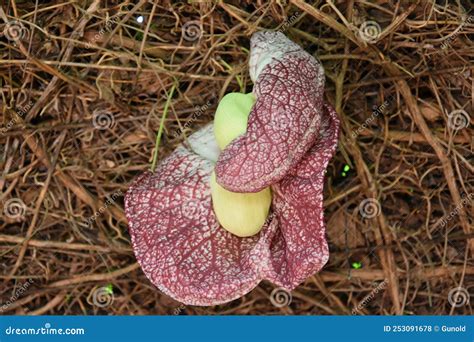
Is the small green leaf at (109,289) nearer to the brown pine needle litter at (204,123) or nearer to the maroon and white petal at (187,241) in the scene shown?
the brown pine needle litter at (204,123)

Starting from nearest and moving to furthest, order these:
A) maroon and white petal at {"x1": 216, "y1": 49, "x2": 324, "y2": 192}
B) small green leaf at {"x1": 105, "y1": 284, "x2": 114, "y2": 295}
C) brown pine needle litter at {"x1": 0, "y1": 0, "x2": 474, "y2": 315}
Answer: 1. maroon and white petal at {"x1": 216, "y1": 49, "x2": 324, "y2": 192}
2. brown pine needle litter at {"x1": 0, "y1": 0, "x2": 474, "y2": 315}
3. small green leaf at {"x1": 105, "y1": 284, "x2": 114, "y2": 295}

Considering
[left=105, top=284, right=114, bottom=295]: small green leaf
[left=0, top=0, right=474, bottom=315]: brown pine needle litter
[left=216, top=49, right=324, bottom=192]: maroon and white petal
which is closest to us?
[left=216, top=49, right=324, bottom=192]: maroon and white petal

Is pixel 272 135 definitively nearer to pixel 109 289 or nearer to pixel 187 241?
pixel 187 241

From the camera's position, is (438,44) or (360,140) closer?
(438,44)

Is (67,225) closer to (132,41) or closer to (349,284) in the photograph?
(132,41)

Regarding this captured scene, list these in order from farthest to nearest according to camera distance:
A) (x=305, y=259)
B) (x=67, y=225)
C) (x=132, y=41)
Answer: (x=67, y=225), (x=132, y=41), (x=305, y=259)

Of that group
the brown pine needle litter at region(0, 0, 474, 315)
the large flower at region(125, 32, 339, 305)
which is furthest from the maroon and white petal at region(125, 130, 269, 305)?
the brown pine needle litter at region(0, 0, 474, 315)

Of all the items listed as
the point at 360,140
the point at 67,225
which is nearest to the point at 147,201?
the point at 67,225

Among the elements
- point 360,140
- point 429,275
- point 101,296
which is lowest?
point 101,296

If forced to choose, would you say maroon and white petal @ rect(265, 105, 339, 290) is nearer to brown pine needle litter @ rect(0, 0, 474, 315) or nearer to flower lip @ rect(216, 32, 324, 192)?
flower lip @ rect(216, 32, 324, 192)
